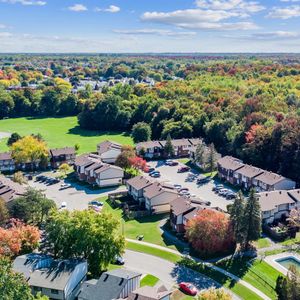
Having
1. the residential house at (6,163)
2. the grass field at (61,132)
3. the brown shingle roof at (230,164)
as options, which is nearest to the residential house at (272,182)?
the brown shingle roof at (230,164)

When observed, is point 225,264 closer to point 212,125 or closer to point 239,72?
point 212,125

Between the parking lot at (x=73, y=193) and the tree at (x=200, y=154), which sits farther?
the tree at (x=200, y=154)

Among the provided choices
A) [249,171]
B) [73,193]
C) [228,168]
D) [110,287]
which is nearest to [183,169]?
[228,168]

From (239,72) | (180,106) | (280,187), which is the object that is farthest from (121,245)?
(239,72)

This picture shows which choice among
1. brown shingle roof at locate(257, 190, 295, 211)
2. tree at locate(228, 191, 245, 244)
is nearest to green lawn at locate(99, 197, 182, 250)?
tree at locate(228, 191, 245, 244)

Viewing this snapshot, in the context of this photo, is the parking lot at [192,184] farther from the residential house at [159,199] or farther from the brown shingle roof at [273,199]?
the residential house at [159,199]

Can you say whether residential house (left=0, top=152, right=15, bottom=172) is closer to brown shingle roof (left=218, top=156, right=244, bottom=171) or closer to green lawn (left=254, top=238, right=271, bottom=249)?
brown shingle roof (left=218, top=156, right=244, bottom=171)

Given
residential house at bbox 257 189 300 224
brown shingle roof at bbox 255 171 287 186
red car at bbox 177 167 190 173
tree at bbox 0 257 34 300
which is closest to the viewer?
tree at bbox 0 257 34 300
